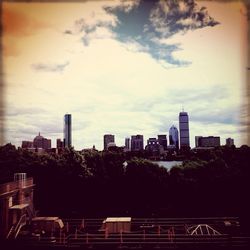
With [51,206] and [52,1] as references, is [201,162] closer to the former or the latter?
[51,206]

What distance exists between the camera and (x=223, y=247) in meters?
8.66

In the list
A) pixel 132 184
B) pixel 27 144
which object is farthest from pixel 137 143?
pixel 27 144

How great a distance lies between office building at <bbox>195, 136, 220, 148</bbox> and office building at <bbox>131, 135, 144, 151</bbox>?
2.39m

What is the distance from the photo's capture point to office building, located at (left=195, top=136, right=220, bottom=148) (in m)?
12.7

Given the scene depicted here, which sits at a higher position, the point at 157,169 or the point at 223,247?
the point at 157,169

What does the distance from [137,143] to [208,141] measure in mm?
3022

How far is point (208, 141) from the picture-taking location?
13281 mm

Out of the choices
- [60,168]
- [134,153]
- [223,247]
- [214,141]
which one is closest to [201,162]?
[214,141]

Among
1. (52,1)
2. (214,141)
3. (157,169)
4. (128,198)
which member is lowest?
(128,198)

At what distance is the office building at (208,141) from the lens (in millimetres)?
12656

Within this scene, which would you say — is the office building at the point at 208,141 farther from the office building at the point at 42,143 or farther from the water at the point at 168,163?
the office building at the point at 42,143

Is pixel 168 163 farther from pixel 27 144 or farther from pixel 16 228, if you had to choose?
pixel 16 228

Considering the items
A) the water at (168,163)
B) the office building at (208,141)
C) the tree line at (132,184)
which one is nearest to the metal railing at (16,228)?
the tree line at (132,184)

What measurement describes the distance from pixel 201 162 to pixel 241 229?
3.80 meters
